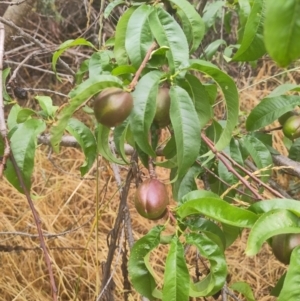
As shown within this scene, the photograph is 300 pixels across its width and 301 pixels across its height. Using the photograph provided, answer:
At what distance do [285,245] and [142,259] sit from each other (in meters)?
0.20

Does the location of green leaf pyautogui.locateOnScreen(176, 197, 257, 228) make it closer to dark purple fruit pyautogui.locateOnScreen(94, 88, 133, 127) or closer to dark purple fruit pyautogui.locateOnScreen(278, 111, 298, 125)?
dark purple fruit pyautogui.locateOnScreen(94, 88, 133, 127)

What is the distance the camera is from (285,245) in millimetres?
653

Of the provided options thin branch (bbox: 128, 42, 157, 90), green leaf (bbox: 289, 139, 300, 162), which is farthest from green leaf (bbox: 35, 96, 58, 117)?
green leaf (bbox: 289, 139, 300, 162)

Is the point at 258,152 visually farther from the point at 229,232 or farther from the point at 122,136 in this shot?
the point at 122,136

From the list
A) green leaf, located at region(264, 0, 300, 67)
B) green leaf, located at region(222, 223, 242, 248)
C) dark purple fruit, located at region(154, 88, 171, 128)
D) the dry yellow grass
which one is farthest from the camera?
the dry yellow grass

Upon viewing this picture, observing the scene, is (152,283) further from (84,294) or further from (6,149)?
(84,294)

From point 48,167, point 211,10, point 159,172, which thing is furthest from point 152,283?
point 48,167

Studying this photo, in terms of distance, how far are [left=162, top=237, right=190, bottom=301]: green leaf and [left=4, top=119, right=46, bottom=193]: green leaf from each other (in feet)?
0.84

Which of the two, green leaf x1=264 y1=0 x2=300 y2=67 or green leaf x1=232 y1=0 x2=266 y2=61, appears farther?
green leaf x1=232 y1=0 x2=266 y2=61

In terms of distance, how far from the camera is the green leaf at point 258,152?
3.18 ft

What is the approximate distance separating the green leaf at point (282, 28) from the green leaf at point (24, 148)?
48 cm

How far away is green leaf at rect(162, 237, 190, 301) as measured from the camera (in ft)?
2.14

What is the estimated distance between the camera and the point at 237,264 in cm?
219

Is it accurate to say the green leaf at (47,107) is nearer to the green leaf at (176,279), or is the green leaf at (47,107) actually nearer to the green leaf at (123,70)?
the green leaf at (123,70)
